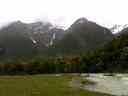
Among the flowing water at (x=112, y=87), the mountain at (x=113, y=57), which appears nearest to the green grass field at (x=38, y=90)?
the flowing water at (x=112, y=87)

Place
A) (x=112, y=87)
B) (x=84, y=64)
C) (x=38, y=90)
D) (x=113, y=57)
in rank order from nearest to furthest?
(x=38, y=90), (x=112, y=87), (x=113, y=57), (x=84, y=64)

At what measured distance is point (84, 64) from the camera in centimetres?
→ 17100

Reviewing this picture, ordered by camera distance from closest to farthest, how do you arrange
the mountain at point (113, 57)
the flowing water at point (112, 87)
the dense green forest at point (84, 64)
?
the flowing water at point (112, 87) → the mountain at point (113, 57) → the dense green forest at point (84, 64)

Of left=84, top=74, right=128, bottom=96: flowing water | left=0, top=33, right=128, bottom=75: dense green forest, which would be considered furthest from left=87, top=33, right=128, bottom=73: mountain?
left=84, top=74, right=128, bottom=96: flowing water

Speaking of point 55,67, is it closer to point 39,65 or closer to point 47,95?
point 39,65

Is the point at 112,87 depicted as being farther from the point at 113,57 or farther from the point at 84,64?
the point at 113,57

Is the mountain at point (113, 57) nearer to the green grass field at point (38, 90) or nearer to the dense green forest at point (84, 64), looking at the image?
the dense green forest at point (84, 64)

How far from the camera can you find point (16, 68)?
584 feet

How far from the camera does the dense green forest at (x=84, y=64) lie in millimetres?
162125

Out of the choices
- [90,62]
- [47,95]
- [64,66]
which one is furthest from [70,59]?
[47,95]

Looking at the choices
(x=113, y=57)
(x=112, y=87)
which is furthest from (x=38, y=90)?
(x=113, y=57)

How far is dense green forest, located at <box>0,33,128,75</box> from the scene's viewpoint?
162m

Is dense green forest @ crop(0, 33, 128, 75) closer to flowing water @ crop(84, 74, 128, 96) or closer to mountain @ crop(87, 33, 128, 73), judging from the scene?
mountain @ crop(87, 33, 128, 73)

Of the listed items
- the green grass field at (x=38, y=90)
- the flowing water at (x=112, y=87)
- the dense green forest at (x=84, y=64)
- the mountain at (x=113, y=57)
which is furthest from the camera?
the dense green forest at (x=84, y=64)
